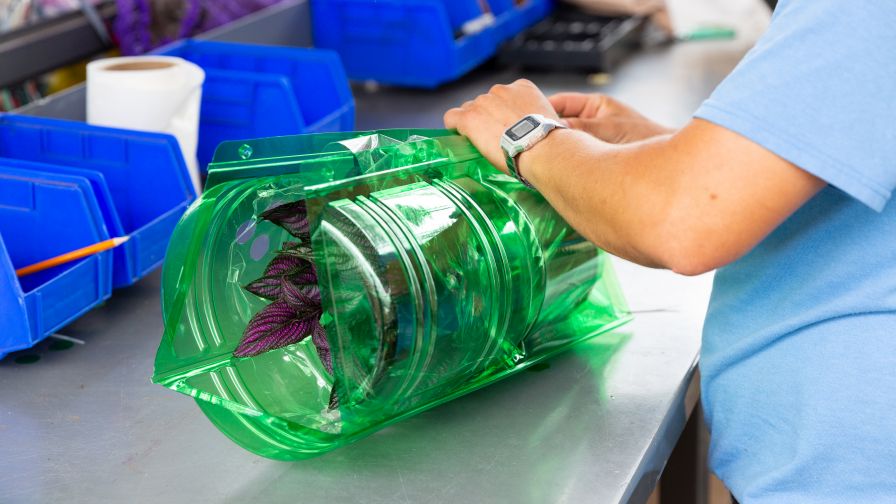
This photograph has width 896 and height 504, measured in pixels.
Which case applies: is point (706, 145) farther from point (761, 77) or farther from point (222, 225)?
point (222, 225)

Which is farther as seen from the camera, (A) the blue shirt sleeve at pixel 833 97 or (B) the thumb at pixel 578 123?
(B) the thumb at pixel 578 123

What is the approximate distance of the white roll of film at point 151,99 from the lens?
58.5 inches

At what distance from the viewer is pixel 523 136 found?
3.40 feet

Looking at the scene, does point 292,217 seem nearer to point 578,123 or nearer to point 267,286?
point 267,286

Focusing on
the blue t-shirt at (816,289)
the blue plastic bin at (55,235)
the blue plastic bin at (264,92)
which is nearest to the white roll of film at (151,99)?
the blue plastic bin at (264,92)

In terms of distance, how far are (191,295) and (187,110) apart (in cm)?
63

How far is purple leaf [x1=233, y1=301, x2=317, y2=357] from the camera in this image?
3.24 ft

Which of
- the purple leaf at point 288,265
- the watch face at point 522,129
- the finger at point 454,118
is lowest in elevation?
the purple leaf at point 288,265

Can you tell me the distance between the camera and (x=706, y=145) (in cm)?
83

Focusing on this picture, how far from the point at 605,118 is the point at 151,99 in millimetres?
689

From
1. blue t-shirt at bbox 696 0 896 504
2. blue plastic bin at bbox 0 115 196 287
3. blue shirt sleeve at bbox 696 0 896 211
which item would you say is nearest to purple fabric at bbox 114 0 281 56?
blue plastic bin at bbox 0 115 196 287

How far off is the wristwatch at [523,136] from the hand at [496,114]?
0.8 inches

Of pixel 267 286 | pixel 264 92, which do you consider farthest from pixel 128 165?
pixel 267 286

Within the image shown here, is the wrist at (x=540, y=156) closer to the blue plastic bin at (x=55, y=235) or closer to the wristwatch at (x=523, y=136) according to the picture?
the wristwatch at (x=523, y=136)
